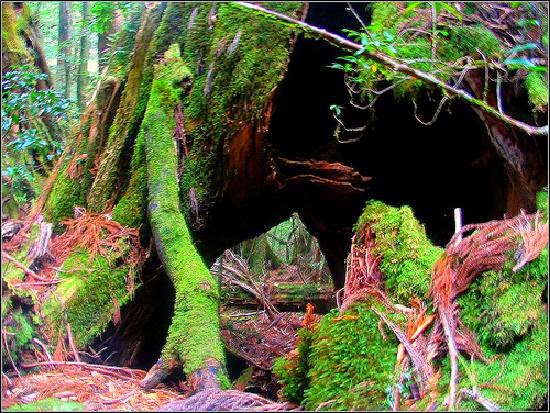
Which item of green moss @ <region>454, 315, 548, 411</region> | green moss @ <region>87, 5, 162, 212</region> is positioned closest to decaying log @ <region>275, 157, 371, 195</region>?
green moss @ <region>87, 5, 162, 212</region>

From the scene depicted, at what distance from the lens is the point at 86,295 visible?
12.7 ft

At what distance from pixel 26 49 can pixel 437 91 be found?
15.9ft

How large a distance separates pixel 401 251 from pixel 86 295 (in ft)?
7.90

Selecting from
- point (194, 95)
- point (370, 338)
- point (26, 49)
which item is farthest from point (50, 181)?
point (370, 338)

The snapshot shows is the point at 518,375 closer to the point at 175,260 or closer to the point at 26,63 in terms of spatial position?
the point at 175,260

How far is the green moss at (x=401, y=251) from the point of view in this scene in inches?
124

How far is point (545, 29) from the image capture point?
388 centimetres

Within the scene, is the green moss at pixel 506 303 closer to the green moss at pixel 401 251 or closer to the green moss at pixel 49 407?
the green moss at pixel 401 251

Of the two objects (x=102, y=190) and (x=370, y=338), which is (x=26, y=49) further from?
(x=370, y=338)

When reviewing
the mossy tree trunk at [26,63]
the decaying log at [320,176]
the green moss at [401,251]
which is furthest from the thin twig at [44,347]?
the decaying log at [320,176]

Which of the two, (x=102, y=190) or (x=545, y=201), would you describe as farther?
(x=102, y=190)

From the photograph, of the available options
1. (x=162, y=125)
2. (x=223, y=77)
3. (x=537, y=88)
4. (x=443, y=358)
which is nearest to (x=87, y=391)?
(x=443, y=358)

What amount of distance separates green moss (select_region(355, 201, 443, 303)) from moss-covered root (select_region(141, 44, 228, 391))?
127cm

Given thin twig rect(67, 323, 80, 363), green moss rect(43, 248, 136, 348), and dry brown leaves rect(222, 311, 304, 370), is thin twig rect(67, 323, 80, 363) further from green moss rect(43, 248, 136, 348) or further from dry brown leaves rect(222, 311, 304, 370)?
dry brown leaves rect(222, 311, 304, 370)
